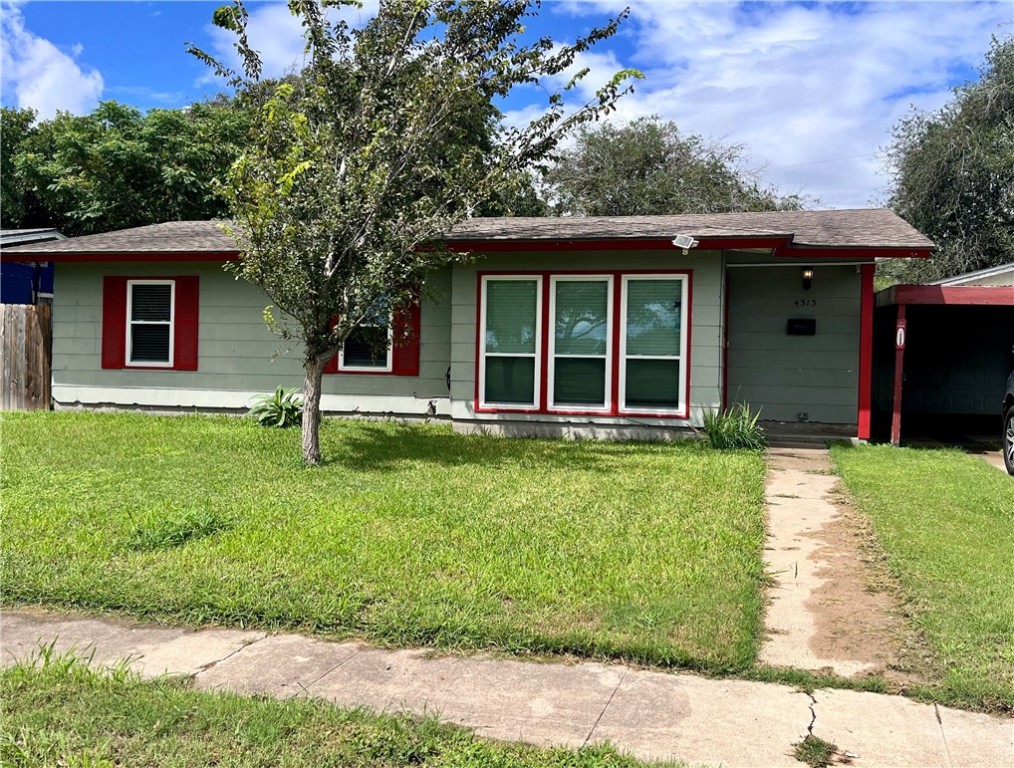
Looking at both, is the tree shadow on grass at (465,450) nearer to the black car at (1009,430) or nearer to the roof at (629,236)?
the roof at (629,236)

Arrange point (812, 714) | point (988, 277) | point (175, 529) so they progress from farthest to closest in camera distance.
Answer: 1. point (988, 277)
2. point (175, 529)
3. point (812, 714)

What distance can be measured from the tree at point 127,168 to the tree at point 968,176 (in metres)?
18.2

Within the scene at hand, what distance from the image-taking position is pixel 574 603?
459 centimetres

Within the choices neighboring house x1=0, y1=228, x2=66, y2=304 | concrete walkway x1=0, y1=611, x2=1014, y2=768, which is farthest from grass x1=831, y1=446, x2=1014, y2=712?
neighboring house x1=0, y1=228, x2=66, y2=304

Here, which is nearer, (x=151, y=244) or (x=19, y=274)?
(x=151, y=244)

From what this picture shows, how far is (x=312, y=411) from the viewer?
888 cm

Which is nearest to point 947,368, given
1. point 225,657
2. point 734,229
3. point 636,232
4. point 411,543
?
point 734,229

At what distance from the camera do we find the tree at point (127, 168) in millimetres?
23156

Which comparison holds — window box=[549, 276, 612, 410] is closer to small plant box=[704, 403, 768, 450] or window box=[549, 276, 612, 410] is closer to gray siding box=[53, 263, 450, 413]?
small plant box=[704, 403, 768, 450]

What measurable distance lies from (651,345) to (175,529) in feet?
21.6

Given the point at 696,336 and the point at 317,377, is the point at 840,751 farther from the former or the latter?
the point at 696,336

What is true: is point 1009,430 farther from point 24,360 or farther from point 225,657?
point 24,360

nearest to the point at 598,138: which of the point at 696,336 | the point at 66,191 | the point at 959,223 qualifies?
the point at 959,223

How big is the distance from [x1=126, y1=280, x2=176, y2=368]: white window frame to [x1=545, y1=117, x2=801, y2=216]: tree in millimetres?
17245
